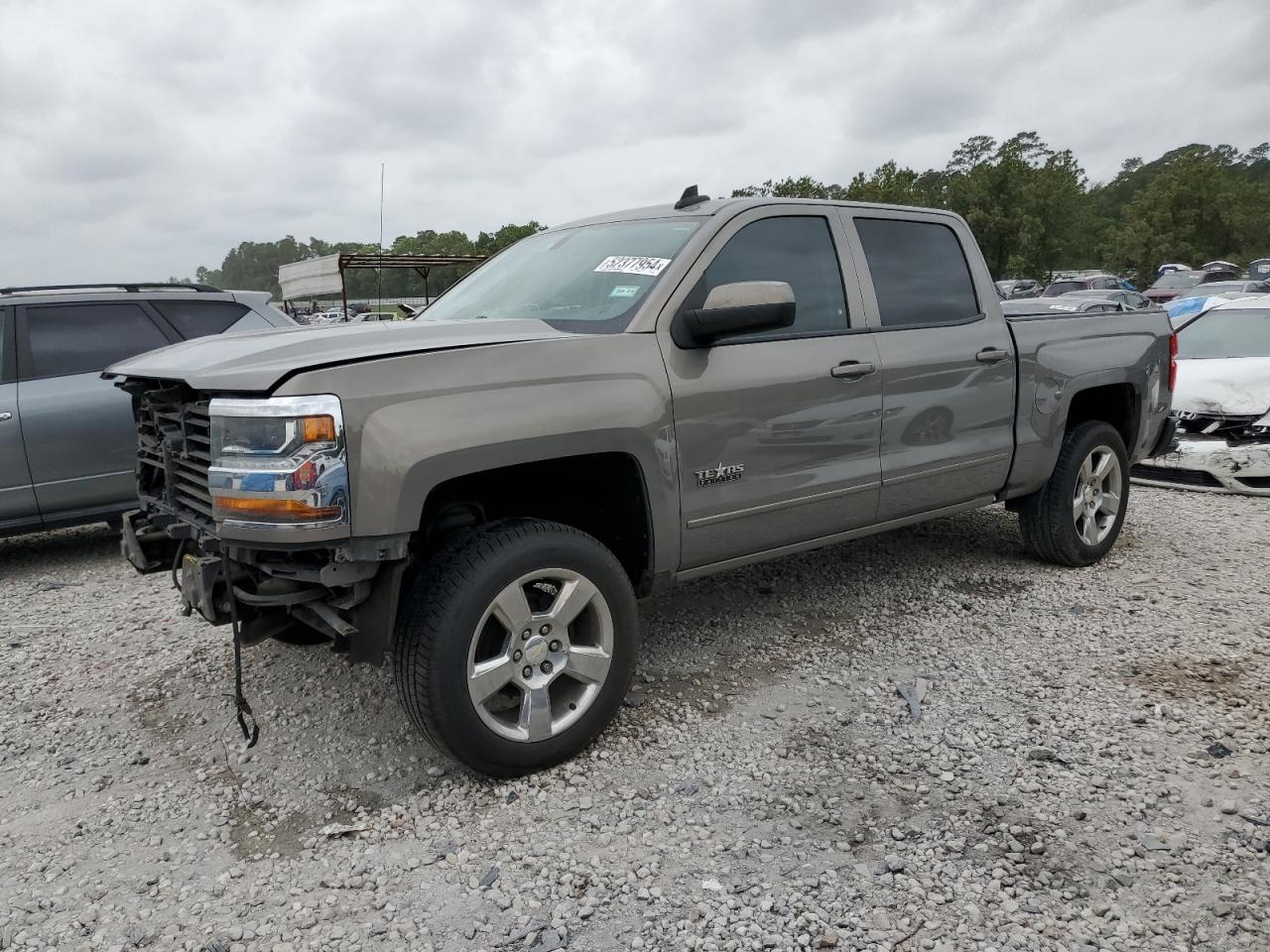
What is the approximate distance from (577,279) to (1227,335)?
Answer: 6993 millimetres

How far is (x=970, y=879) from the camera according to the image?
2379 mm

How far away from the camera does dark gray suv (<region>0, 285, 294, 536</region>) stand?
5.29 meters

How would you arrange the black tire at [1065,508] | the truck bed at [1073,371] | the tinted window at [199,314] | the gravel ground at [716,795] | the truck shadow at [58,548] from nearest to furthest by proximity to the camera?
the gravel ground at [716,795] → the truck bed at [1073,371] → the black tire at [1065,508] → the truck shadow at [58,548] → the tinted window at [199,314]

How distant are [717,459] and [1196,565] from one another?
11.2 ft

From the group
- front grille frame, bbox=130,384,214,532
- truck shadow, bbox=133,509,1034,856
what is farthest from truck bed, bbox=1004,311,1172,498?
front grille frame, bbox=130,384,214,532

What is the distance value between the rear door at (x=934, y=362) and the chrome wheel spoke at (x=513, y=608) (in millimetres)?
1781

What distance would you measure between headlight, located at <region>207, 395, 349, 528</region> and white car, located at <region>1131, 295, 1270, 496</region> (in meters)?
6.31

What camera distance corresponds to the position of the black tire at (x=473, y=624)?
2662mm

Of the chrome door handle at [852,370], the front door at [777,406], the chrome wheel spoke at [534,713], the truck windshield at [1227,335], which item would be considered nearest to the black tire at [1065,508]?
the front door at [777,406]

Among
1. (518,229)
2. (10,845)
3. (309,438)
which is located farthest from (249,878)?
(518,229)

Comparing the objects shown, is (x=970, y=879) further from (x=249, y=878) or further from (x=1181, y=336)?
(x=1181, y=336)

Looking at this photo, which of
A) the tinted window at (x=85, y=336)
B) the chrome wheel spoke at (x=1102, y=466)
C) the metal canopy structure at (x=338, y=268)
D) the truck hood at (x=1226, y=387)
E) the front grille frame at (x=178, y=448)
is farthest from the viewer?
the metal canopy structure at (x=338, y=268)

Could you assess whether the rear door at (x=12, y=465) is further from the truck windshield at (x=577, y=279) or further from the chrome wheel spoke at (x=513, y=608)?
the chrome wheel spoke at (x=513, y=608)

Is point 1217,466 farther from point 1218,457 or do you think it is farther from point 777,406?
point 777,406
